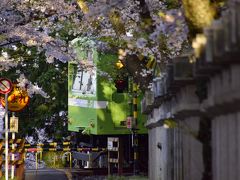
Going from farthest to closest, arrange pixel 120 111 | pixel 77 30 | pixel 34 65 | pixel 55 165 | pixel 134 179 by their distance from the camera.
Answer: pixel 34 65, pixel 55 165, pixel 120 111, pixel 77 30, pixel 134 179

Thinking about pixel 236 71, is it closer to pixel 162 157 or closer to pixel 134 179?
pixel 162 157

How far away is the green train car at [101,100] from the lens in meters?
21.3

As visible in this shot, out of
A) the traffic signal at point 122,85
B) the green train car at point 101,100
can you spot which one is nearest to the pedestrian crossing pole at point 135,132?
the green train car at point 101,100

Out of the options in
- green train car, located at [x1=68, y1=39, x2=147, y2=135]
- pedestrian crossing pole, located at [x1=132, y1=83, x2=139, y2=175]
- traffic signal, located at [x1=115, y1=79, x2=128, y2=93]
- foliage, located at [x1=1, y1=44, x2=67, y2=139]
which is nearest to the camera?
pedestrian crossing pole, located at [x1=132, y1=83, x2=139, y2=175]

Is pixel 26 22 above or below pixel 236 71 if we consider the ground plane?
above

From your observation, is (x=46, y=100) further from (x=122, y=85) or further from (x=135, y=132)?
(x=135, y=132)

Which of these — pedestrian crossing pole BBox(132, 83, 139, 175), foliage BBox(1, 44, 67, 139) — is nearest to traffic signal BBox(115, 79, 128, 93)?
pedestrian crossing pole BBox(132, 83, 139, 175)

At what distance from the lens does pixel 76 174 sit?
69.1 ft

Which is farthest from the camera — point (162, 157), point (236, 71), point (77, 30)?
point (77, 30)

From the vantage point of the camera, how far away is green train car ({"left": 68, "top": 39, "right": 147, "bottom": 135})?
840 inches

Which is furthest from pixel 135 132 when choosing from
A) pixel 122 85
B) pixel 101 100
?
pixel 122 85

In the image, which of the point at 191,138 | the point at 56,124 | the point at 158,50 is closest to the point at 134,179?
the point at 158,50

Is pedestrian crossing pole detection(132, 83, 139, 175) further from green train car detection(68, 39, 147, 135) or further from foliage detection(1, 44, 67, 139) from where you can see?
foliage detection(1, 44, 67, 139)

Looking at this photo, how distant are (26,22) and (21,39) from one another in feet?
1.57
